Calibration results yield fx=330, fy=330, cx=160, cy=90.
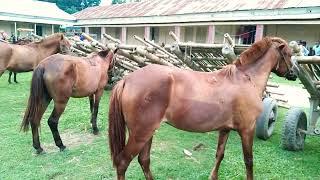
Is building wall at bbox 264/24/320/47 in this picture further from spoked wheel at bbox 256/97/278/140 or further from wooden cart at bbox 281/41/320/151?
wooden cart at bbox 281/41/320/151

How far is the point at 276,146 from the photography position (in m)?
6.22

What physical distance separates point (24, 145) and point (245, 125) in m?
3.84

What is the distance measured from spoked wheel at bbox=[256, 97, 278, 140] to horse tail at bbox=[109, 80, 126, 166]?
3.43 m

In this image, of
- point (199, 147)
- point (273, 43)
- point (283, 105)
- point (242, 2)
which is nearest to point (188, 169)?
point (199, 147)

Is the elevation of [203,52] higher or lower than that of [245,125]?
higher

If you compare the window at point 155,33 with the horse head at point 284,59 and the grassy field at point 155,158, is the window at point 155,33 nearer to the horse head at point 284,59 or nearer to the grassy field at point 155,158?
the grassy field at point 155,158

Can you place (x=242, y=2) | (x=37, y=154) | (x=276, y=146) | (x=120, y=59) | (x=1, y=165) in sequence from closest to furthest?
1. (x=1, y=165)
2. (x=37, y=154)
3. (x=276, y=146)
4. (x=120, y=59)
5. (x=242, y=2)

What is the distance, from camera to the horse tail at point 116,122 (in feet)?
12.7

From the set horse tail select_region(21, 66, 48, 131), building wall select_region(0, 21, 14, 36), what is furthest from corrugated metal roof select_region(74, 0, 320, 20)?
horse tail select_region(21, 66, 48, 131)

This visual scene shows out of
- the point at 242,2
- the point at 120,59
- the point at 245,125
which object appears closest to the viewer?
the point at 245,125

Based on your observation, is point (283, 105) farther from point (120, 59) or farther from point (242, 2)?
point (242, 2)

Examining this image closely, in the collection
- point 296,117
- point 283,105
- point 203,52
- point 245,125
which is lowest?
point 283,105

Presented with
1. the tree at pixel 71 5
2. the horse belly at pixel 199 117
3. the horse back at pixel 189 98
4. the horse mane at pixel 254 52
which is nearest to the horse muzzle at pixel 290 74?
the horse mane at pixel 254 52

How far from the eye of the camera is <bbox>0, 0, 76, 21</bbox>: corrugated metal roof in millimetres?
31984
